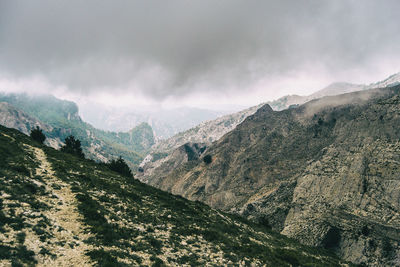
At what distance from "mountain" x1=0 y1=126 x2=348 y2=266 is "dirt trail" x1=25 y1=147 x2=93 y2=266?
6 centimetres

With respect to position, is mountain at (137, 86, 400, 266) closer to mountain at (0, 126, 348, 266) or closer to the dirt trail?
Result: mountain at (0, 126, 348, 266)

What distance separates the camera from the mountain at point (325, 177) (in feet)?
244

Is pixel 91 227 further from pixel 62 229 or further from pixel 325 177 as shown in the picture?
pixel 325 177

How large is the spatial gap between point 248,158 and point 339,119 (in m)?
57.3

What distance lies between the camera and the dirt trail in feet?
52.1

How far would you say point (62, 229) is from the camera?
1933 centimetres

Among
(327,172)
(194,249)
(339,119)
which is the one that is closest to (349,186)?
(327,172)

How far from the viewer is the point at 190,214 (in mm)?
36469

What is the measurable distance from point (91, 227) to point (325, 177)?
331 feet

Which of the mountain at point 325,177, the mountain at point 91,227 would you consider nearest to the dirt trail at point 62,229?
the mountain at point 91,227

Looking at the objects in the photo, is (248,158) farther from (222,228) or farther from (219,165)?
(222,228)

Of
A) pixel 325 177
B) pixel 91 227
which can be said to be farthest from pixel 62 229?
pixel 325 177

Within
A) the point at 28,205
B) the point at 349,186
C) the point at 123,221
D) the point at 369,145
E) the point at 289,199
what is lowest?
the point at 289,199

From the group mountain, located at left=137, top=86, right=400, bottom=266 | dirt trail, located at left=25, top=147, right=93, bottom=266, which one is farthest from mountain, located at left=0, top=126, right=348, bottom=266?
mountain, located at left=137, top=86, right=400, bottom=266
